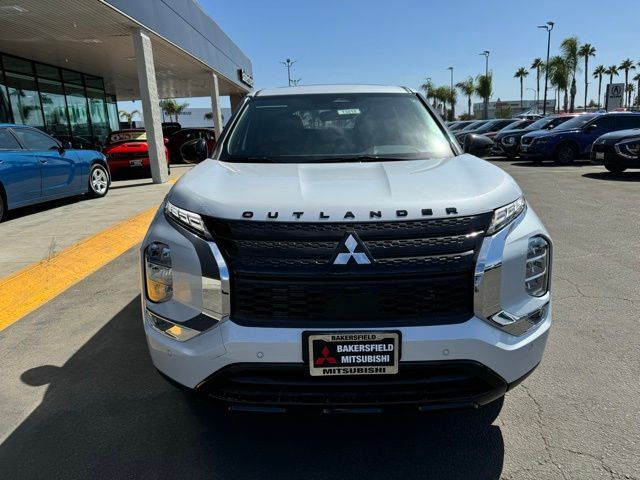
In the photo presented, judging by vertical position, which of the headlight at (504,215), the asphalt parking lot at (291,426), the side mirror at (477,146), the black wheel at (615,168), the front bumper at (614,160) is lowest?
the asphalt parking lot at (291,426)

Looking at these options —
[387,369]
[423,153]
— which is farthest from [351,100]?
[387,369]

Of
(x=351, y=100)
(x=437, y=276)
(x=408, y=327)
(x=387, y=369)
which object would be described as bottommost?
(x=387, y=369)

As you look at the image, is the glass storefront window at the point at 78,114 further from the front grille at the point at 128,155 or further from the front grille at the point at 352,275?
the front grille at the point at 352,275

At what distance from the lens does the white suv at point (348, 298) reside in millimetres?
2057

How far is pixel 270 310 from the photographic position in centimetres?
210

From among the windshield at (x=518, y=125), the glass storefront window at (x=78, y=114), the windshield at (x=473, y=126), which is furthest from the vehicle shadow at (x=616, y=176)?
the glass storefront window at (x=78, y=114)

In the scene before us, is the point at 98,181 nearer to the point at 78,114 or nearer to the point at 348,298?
the point at 348,298

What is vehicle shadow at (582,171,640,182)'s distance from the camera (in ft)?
39.7

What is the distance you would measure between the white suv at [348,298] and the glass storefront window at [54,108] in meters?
18.3

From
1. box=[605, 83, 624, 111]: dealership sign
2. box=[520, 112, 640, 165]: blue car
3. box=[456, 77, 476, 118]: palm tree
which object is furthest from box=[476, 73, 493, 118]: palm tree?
box=[520, 112, 640, 165]: blue car

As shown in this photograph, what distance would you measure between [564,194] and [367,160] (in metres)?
8.39

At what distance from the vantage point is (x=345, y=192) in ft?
7.45

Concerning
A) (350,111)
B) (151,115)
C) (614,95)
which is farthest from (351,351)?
(614,95)

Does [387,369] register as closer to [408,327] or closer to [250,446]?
[408,327]
